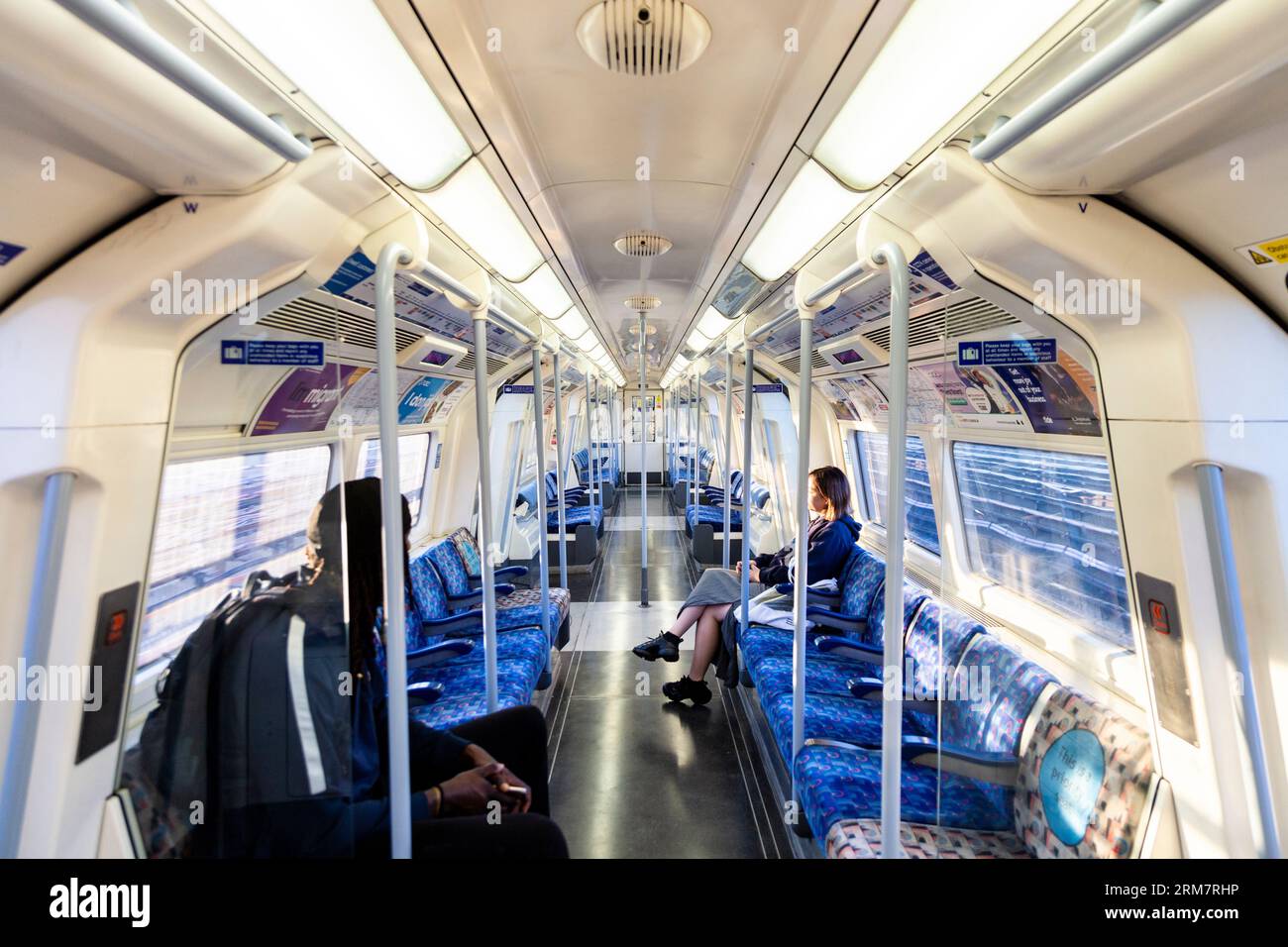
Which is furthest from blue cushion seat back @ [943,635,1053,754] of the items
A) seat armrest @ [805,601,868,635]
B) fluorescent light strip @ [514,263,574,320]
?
fluorescent light strip @ [514,263,574,320]

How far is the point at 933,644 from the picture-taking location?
11.5ft

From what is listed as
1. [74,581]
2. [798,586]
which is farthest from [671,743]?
[74,581]

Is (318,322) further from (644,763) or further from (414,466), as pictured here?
(414,466)

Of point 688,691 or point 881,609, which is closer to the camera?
point 881,609

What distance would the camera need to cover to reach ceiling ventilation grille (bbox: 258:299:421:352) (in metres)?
2.03

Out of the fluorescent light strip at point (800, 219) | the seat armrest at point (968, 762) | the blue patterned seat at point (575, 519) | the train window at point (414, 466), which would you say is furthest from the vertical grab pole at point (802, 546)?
the blue patterned seat at point (575, 519)

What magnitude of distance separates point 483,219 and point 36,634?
7.19ft

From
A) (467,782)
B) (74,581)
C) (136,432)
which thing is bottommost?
(467,782)

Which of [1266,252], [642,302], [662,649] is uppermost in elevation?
[642,302]

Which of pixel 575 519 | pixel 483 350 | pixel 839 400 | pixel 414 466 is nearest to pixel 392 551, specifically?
pixel 483 350

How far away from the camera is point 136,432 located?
1.59 metres
